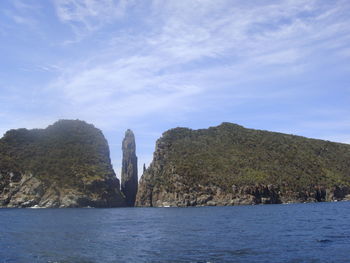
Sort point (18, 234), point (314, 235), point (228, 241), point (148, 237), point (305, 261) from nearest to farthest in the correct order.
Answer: point (305, 261) < point (228, 241) < point (314, 235) < point (148, 237) < point (18, 234)

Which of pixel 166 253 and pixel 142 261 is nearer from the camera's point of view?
pixel 142 261

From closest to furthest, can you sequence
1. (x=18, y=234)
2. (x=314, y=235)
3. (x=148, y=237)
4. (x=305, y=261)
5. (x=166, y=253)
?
1. (x=305, y=261)
2. (x=166, y=253)
3. (x=314, y=235)
4. (x=148, y=237)
5. (x=18, y=234)

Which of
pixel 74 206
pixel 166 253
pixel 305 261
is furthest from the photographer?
pixel 74 206

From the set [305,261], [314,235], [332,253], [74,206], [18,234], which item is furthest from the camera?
[74,206]

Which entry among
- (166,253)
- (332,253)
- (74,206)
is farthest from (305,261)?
(74,206)

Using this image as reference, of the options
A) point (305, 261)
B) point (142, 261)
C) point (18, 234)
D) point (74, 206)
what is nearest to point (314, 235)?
point (305, 261)

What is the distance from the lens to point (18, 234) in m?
63.2

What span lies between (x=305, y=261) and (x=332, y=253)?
532 cm

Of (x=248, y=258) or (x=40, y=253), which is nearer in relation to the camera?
(x=248, y=258)

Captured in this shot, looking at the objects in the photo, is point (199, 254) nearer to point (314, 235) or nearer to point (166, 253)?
point (166, 253)

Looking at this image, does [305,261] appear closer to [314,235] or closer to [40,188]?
[314,235]

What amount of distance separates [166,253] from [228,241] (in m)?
11.4

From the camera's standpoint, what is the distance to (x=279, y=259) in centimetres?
3706

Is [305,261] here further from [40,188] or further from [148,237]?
[40,188]
